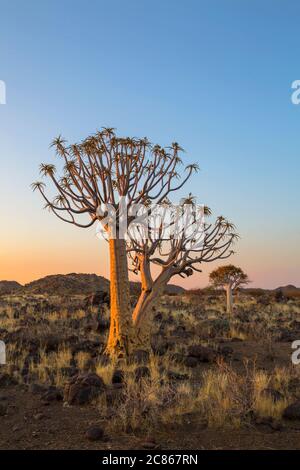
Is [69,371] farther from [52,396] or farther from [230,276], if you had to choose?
[230,276]

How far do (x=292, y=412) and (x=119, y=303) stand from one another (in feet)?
17.4

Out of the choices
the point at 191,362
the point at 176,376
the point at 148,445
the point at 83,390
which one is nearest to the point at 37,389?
the point at 83,390

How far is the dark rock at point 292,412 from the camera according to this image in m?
6.59

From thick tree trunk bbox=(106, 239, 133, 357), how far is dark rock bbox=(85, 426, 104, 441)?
16.8 feet

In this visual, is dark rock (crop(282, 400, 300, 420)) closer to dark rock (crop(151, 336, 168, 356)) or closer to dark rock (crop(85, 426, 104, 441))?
dark rock (crop(85, 426, 104, 441))

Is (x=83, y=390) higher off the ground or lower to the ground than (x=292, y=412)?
higher

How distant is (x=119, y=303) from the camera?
1112cm

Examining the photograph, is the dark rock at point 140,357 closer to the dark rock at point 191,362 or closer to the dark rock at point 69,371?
the dark rock at point 191,362

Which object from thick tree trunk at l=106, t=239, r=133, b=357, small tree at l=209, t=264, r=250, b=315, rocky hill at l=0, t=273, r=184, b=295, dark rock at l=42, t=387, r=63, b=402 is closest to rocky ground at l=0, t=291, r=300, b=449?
dark rock at l=42, t=387, r=63, b=402

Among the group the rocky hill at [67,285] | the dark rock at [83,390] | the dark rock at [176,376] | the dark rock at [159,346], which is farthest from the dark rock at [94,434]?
the rocky hill at [67,285]

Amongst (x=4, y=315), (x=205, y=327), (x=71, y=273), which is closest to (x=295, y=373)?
(x=205, y=327)

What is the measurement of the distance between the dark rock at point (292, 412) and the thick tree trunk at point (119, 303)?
4.96 m

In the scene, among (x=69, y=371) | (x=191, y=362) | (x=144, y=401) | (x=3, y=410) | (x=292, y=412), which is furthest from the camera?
(x=191, y=362)

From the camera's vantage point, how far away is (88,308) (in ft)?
77.7
